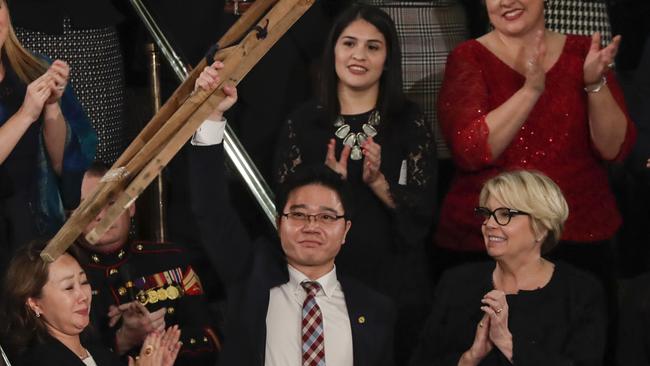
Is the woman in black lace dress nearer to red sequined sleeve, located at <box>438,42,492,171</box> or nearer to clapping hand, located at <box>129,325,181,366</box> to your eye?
red sequined sleeve, located at <box>438,42,492,171</box>

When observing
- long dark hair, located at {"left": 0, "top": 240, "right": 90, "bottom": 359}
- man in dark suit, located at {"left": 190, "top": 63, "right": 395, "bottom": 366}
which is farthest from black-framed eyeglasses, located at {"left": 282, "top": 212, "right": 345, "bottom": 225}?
long dark hair, located at {"left": 0, "top": 240, "right": 90, "bottom": 359}

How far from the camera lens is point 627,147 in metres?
5.70

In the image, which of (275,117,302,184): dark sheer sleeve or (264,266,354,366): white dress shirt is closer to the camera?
(264,266,354,366): white dress shirt

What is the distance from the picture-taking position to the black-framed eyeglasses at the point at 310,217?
513 cm

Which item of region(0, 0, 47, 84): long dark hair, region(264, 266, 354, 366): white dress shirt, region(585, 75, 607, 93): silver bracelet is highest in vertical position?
region(0, 0, 47, 84): long dark hair

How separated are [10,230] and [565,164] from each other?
6.29 feet

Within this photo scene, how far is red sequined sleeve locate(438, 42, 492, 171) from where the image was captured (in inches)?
219

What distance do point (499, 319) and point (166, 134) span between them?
116cm

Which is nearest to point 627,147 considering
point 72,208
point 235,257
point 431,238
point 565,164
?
point 565,164

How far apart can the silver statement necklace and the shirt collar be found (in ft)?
2.08

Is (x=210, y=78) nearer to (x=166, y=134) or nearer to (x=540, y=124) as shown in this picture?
(x=166, y=134)

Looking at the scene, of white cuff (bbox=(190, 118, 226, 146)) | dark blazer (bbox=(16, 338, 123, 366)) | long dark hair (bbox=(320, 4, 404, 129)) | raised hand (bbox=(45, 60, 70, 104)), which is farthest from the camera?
long dark hair (bbox=(320, 4, 404, 129))

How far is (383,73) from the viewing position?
5793 mm

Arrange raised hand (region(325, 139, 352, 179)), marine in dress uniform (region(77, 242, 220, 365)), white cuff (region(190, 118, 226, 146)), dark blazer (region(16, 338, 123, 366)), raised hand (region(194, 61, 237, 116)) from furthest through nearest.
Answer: raised hand (region(325, 139, 352, 179)), marine in dress uniform (region(77, 242, 220, 365)), white cuff (region(190, 118, 226, 146)), dark blazer (region(16, 338, 123, 366)), raised hand (region(194, 61, 237, 116))
